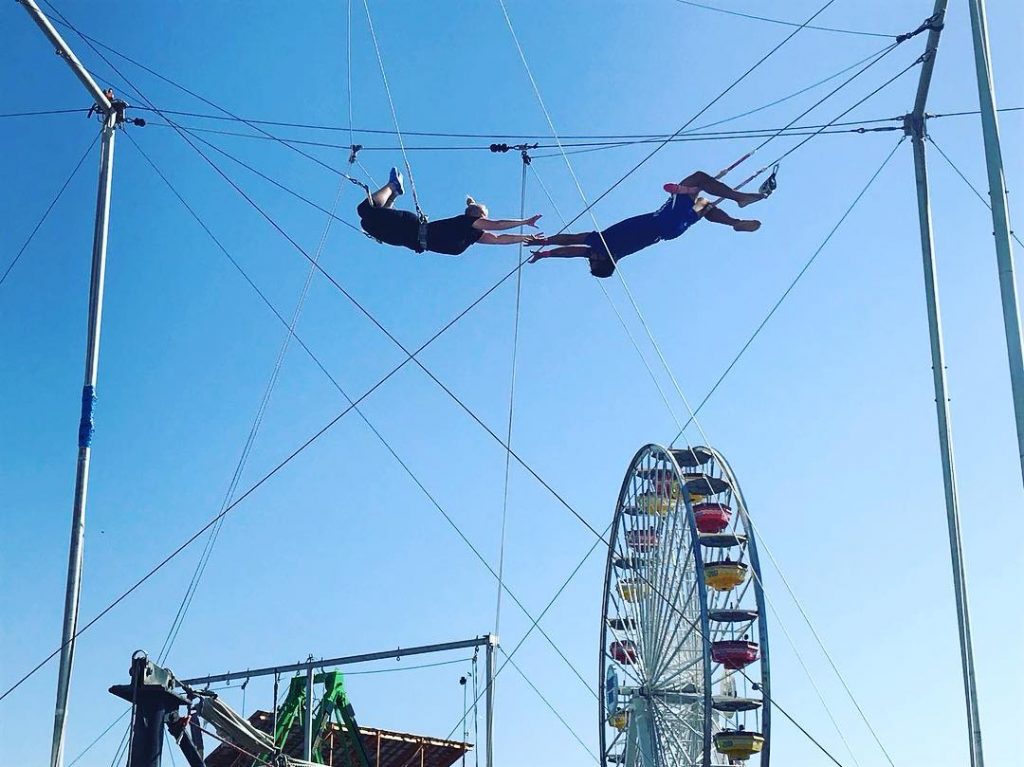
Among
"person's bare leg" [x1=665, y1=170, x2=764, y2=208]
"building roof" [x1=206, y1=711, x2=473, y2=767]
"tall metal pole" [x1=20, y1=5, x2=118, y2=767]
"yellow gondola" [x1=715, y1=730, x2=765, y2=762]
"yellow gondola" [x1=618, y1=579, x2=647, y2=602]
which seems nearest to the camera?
"tall metal pole" [x1=20, y1=5, x2=118, y2=767]

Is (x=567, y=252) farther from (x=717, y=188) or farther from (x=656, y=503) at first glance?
(x=656, y=503)

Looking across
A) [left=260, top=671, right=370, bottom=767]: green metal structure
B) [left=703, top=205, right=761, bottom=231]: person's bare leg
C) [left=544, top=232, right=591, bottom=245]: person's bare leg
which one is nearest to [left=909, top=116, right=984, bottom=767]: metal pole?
[left=703, top=205, right=761, bottom=231]: person's bare leg

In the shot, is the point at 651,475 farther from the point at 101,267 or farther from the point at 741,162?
the point at 101,267

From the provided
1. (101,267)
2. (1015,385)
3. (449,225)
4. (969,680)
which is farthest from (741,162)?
(101,267)

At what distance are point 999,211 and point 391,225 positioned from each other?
8.47 m

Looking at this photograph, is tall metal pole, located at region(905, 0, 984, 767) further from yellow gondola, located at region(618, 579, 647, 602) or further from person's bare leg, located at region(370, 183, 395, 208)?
yellow gondola, located at region(618, 579, 647, 602)

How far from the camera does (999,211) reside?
53.1ft

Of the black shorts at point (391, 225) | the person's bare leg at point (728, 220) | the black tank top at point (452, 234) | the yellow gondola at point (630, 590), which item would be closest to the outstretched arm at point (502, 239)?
the black tank top at point (452, 234)

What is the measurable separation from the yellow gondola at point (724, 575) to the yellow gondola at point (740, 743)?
107 inches

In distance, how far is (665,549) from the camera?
29000 millimetres

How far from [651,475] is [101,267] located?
46.4ft

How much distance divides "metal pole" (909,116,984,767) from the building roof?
69.8 ft

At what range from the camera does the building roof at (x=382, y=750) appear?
38.1m

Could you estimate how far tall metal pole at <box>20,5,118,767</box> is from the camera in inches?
684
